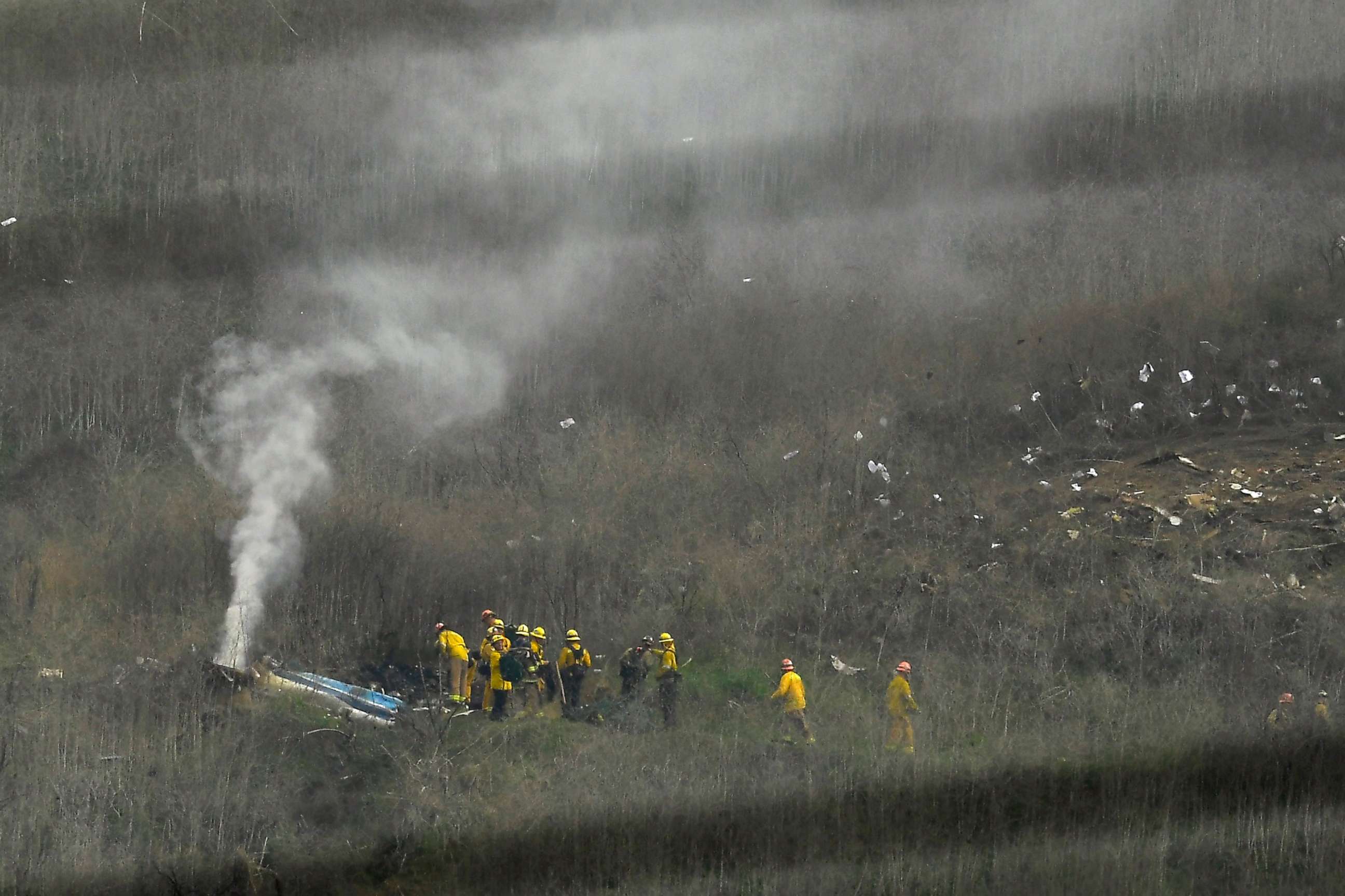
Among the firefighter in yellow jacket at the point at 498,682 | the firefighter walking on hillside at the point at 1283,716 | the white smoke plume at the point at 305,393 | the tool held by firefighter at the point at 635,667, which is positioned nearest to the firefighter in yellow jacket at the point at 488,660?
the firefighter in yellow jacket at the point at 498,682

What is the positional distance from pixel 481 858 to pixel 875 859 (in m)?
2.65

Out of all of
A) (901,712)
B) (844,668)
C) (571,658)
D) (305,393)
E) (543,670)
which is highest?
(305,393)

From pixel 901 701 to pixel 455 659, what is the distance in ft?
11.6

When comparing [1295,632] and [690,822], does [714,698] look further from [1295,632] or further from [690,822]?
[1295,632]

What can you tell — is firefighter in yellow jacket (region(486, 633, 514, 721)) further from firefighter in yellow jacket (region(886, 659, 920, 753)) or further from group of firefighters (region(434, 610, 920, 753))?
firefighter in yellow jacket (region(886, 659, 920, 753))

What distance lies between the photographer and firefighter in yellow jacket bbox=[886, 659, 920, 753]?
10.2 metres

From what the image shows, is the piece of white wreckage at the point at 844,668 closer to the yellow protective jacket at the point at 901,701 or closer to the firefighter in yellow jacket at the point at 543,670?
the yellow protective jacket at the point at 901,701

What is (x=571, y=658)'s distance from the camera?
1104 centimetres

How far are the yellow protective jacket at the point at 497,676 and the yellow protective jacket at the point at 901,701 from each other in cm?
286

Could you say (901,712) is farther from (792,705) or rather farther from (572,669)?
→ (572,669)

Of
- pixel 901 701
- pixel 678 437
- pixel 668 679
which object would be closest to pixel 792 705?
pixel 901 701

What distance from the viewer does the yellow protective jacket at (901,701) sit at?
408 inches

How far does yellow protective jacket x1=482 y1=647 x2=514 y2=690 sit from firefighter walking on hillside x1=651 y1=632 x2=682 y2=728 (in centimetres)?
114

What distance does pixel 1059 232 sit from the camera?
1513 centimetres
